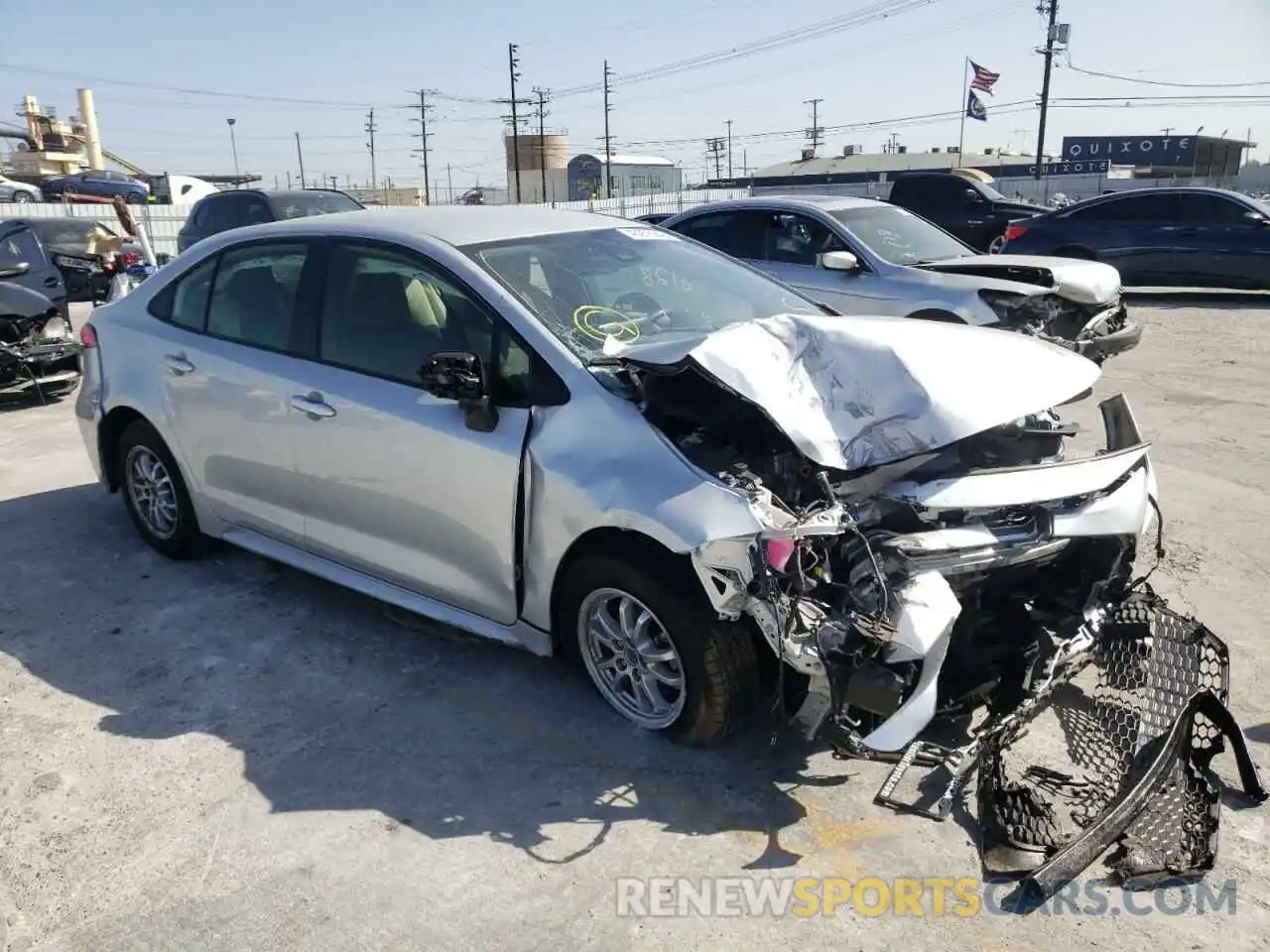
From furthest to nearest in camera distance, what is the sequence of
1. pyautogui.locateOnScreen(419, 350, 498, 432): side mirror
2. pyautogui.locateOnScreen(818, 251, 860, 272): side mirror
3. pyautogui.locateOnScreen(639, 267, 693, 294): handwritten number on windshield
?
pyautogui.locateOnScreen(818, 251, 860, 272): side mirror < pyautogui.locateOnScreen(639, 267, 693, 294): handwritten number on windshield < pyautogui.locateOnScreen(419, 350, 498, 432): side mirror

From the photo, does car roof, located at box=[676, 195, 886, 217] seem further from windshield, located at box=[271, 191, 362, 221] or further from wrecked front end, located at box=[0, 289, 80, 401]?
wrecked front end, located at box=[0, 289, 80, 401]

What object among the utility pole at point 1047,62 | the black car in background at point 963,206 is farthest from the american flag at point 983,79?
the black car in background at point 963,206

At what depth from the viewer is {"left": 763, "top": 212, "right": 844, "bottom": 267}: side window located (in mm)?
8898

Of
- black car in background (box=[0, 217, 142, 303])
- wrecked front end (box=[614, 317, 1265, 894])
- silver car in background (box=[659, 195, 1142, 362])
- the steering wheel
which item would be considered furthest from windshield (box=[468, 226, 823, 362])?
black car in background (box=[0, 217, 142, 303])

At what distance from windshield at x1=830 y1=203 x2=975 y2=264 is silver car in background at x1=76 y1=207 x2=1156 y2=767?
4.76 m

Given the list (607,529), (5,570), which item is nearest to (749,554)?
(607,529)

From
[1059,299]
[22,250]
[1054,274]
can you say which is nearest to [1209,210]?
[1054,274]

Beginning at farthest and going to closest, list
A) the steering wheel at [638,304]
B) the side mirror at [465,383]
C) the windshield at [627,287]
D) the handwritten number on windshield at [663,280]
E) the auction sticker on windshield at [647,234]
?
the auction sticker on windshield at [647,234] < the handwritten number on windshield at [663,280] < the steering wheel at [638,304] < the windshield at [627,287] < the side mirror at [465,383]

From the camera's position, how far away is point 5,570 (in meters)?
5.13

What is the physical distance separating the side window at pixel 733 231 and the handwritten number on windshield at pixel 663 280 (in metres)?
5.05

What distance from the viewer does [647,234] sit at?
181 inches

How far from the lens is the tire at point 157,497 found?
4980mm

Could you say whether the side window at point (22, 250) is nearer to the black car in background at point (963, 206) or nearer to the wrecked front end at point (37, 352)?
the wrecked front end at point (37, 352)

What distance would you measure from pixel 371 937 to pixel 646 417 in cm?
170
